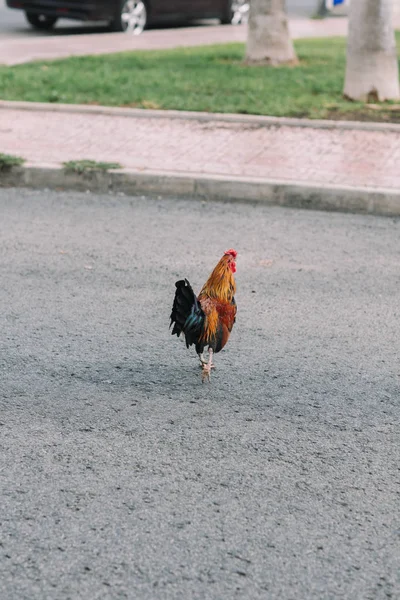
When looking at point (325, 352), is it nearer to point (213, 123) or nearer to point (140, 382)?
point (140, 382)

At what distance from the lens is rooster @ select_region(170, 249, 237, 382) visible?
15.0 feet

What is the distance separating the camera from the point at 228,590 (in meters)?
3.30

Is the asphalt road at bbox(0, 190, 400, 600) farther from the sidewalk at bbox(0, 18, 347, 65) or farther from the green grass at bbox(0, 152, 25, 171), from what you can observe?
the sidewalk at bbox(0, 18, 347, 65)

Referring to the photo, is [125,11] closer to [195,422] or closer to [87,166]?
[87,166]

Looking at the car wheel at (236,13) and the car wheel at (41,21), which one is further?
the car wheel at (236,13)

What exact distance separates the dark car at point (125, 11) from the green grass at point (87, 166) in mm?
10611

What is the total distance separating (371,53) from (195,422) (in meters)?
7.90

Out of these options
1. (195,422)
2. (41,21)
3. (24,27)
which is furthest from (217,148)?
(24,27)

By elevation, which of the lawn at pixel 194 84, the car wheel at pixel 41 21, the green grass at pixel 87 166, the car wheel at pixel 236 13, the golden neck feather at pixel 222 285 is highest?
the car wheel at pixel 236 13

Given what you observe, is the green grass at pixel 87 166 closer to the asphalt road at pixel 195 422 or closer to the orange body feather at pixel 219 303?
the asphalt road at pixel 195 422

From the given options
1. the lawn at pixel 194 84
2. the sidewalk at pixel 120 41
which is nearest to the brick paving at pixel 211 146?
the lawn at pixel 194 84

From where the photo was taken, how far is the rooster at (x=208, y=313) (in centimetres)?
457

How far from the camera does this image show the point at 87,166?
8727 mm

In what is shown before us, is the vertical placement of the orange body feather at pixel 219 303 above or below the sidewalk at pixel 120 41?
below
